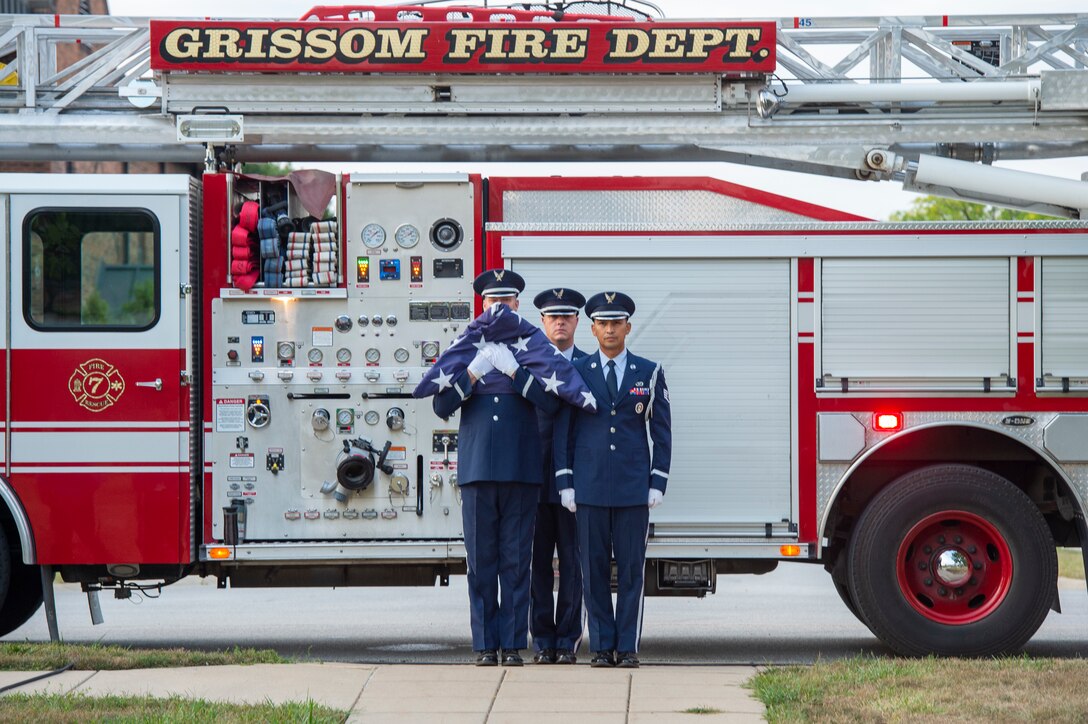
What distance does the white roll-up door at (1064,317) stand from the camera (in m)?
7.84

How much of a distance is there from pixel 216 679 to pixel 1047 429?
15.4 ft

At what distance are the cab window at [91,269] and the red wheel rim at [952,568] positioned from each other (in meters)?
4.52

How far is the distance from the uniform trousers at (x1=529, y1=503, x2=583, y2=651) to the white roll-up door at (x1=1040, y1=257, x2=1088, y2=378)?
2852mm

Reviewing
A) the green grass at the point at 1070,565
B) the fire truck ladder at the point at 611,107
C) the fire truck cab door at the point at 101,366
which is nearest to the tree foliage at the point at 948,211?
the green grass at the point at 1070,565

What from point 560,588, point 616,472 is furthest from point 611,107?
point 560,588

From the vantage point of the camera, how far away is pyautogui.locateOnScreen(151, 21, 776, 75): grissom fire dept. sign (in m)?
8.09

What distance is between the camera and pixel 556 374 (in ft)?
23.4

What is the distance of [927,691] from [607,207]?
3.29m

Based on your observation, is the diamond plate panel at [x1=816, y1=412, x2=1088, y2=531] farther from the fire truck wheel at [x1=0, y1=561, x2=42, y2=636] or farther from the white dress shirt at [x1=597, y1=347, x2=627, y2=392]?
the fire truck wheel at [x1=0, y1=561, x2=42, y2=636]

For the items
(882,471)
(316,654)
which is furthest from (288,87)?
(882,471)

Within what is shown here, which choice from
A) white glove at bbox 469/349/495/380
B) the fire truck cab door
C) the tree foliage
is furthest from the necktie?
the tree foliage

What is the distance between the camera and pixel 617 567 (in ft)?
24.1

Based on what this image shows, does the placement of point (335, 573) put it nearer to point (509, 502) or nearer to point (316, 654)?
point (316, 654)

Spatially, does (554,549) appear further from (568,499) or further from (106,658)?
(106,658)
